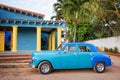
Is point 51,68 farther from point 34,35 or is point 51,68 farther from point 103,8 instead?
point 103,8

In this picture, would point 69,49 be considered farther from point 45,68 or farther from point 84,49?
point 45,68

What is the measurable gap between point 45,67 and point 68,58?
54.1 inches

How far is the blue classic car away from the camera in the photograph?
1135 centimetres

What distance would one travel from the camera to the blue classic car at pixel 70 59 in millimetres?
11352

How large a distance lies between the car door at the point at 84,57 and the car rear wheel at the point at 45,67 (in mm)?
1732

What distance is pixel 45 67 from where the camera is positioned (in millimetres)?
11383

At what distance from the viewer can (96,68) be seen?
11883mm

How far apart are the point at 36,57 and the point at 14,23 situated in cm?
868

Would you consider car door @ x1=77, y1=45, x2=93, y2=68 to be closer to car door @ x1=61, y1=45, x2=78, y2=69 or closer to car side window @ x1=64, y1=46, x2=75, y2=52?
car door @ x1=61, y1=45, x2=78, y2=69

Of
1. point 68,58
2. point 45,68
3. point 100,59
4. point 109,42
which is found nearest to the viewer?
point 45,68

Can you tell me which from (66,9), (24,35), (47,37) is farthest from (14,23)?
(66,9)

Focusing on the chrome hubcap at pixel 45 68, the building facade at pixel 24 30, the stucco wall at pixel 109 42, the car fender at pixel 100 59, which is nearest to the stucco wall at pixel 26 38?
the building facade at pixel 24 30

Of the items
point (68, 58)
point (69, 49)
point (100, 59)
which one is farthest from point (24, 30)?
point (100, 59)

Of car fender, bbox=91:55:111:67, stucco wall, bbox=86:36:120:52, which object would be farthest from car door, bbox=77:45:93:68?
stucco wall, bbox=86:36:120:52
